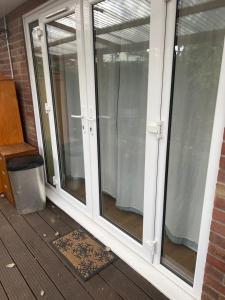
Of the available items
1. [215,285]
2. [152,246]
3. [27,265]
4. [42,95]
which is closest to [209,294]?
[215,285]

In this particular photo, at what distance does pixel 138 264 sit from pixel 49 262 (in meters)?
0.73

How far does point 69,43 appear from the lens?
196 cm

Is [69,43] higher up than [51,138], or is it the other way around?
[69,43]

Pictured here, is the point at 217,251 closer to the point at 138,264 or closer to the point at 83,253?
the point at 138,264

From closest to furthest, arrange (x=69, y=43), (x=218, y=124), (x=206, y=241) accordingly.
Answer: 1. (x=218, y=124)
2. (x=206, y=241)
3. (x=69, y=43)

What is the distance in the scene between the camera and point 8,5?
7.56 ft

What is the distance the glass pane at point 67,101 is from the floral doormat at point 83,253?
1.38 feet

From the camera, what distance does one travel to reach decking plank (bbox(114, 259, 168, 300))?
153 cm

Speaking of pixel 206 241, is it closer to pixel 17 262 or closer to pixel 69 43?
pixel 17 262

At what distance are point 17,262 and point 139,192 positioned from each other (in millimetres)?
1176

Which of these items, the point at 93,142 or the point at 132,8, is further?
the point at 93,142

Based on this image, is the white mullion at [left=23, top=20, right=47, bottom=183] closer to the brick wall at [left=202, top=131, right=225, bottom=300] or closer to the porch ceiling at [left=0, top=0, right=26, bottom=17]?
the porch ceiling at [left=0, top=0, right=26, bottom=17]

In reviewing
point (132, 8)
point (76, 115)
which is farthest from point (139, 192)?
point (132, 8)

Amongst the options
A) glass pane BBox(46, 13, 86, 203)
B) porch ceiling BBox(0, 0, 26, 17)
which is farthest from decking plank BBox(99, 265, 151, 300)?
porch ceiling BBox(0, 0, 26, 17)
